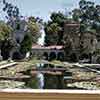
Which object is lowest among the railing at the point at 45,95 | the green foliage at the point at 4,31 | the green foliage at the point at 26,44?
the railing at the point at 45,95

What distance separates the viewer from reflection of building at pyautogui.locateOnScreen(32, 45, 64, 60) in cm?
4600

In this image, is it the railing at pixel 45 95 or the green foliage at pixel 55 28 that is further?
the green foliage at pixel 55 28

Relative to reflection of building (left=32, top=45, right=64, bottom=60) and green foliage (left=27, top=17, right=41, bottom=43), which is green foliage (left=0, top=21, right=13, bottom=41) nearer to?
reflection of building (left=32, top=45, right=64, bottom=60)

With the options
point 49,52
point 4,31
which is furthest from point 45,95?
point 49,52

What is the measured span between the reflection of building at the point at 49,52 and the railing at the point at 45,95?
4126 centimetres

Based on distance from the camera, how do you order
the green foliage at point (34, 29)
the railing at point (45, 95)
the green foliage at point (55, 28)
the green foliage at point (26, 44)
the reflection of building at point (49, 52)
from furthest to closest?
the green foliage at point (34, 29), the green foliage at point (55, 28), the reflection of building at point (49, 52), the green foliage at point (26, 44), the railing at point (45, 95)

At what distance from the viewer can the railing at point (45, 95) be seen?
2988mm

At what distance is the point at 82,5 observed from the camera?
160 feet

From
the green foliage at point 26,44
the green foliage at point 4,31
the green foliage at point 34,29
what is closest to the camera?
the green foliage at point 4,31

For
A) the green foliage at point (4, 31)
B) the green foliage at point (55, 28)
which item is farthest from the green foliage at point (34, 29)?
the green foliage at point (4, 31)

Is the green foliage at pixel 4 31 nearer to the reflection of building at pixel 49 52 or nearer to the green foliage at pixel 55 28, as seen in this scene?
the reflection of building at pixel 49 52

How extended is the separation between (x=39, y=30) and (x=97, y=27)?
426 inches

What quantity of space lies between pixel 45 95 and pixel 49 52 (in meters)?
47.3

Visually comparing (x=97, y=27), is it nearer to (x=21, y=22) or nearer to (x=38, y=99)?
(x=21, y=22)
